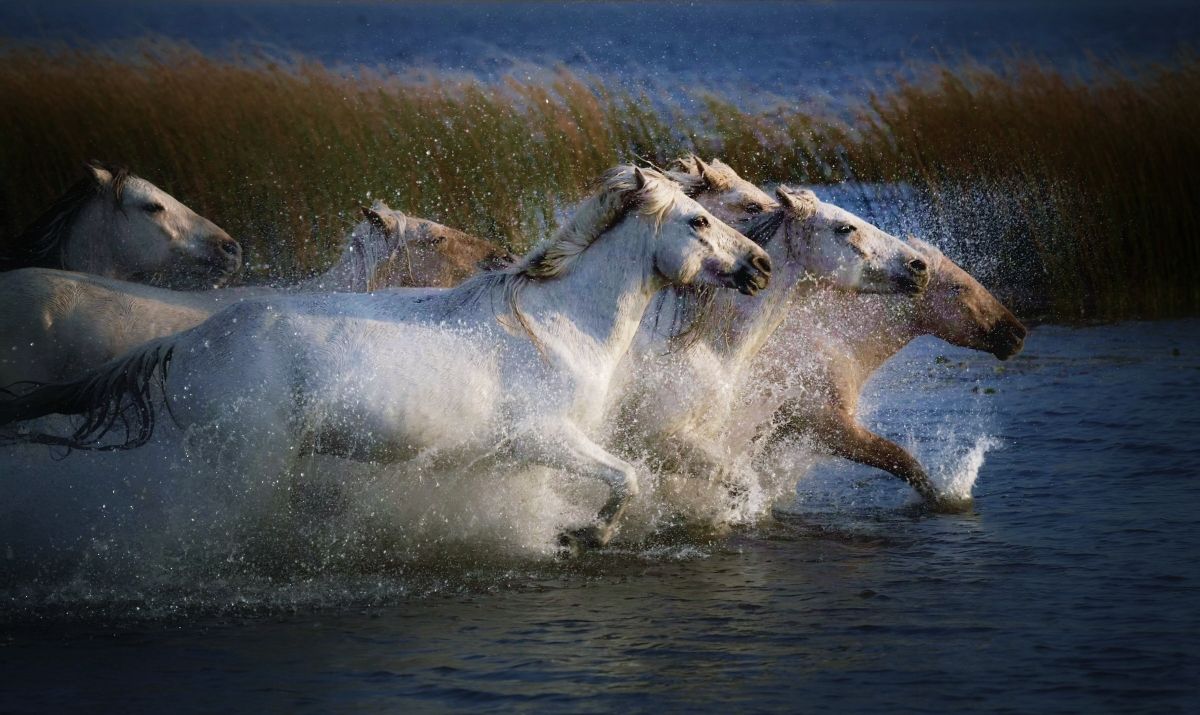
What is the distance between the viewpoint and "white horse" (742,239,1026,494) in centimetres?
741

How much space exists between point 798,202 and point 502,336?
5.77ft

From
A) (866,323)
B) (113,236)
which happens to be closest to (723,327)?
(866,323)

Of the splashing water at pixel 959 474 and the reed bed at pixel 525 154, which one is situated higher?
the reed bed at pixel 525 154

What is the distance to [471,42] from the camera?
38.4 metres

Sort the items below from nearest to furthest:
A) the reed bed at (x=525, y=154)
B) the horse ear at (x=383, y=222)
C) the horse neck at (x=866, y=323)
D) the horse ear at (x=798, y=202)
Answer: the horse ear at (x=798, y=202)
the horse neck at (x=866, y=323)
the horse ear at (x=383, y=222)
the reed bed at (x=525, y=154)

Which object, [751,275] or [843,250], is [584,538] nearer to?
[751,275]

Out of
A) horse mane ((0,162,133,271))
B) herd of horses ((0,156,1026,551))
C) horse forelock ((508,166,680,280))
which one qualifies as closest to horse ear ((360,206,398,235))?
herd of horses ((0,156,1026,551))

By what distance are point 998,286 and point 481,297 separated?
832 cm

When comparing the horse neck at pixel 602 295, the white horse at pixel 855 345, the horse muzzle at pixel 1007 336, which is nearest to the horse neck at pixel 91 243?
the horse neck at pixel 602 295

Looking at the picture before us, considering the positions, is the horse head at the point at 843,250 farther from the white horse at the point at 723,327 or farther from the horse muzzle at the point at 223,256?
the horse muzzle at the point at 223,256

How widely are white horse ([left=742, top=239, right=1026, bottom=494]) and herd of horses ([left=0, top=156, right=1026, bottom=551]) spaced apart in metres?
0.01

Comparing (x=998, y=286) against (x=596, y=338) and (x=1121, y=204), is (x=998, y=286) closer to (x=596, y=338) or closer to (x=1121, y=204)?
(x=1121, y=204)

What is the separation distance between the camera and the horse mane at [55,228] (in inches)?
313

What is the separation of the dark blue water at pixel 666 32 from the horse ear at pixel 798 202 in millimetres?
18009
